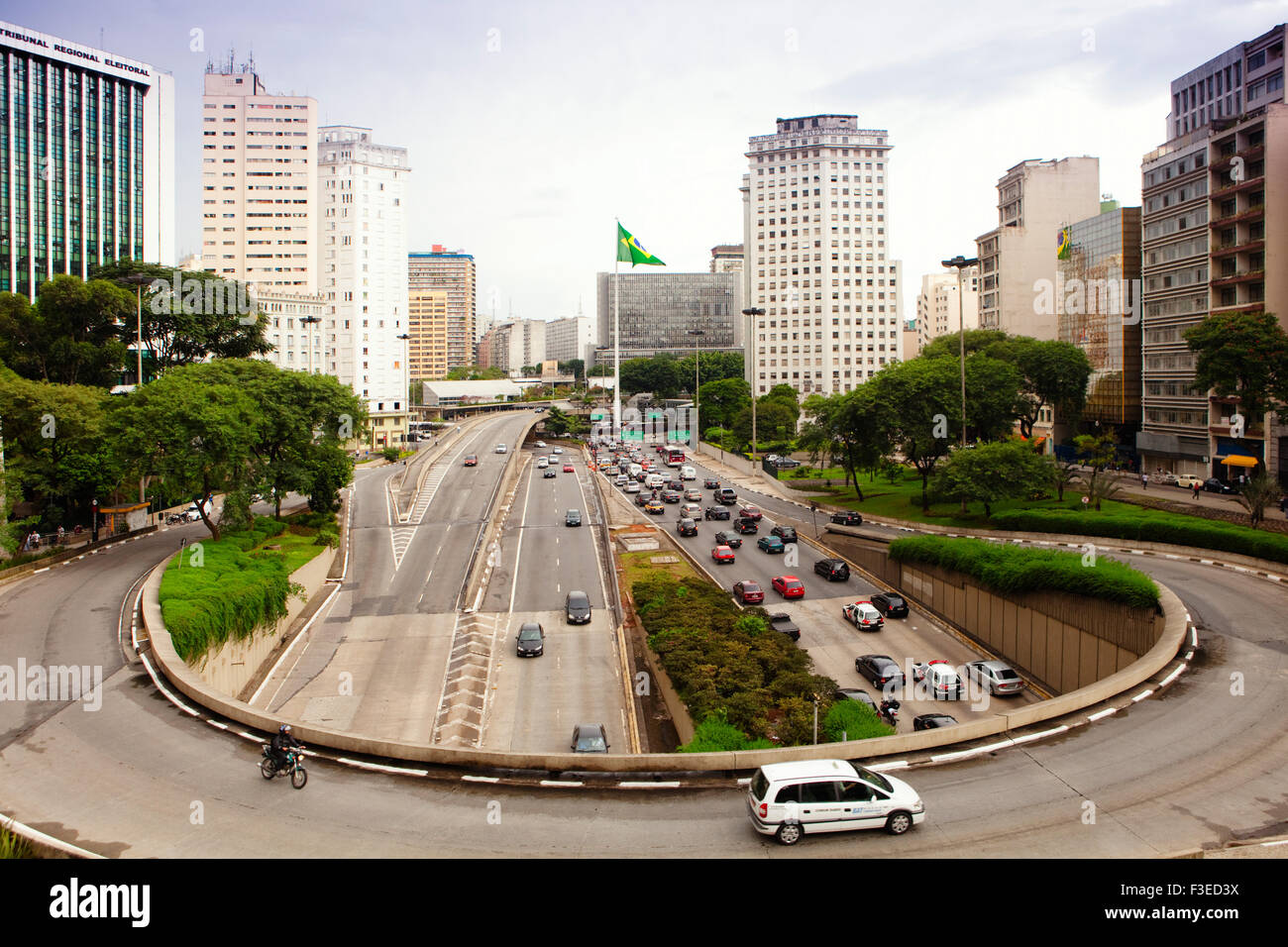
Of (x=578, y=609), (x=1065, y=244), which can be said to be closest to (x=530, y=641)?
(x=578, y=609)

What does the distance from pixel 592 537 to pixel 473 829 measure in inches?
1732

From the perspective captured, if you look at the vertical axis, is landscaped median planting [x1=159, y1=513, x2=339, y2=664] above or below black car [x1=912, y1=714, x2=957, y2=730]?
above

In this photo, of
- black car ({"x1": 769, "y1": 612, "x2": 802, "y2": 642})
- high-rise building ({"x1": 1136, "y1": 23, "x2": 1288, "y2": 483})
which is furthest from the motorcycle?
high-rise building ({"x1": 1136, "y1": 23, "x2": 1288, "y2": 483})

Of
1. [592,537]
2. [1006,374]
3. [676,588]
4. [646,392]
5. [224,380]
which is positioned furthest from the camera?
[646,392]

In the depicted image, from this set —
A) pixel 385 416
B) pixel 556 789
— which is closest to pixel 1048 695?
pixel 556 789

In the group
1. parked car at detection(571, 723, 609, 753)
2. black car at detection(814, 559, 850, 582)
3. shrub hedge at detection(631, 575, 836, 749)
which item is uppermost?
black car at detection(814, 559, 850, 582)

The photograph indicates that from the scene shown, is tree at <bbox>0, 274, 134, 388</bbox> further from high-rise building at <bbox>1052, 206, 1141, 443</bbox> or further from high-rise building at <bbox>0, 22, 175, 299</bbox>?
high-rise building at <bbox>1052, 206, 1141, 443</bbox>

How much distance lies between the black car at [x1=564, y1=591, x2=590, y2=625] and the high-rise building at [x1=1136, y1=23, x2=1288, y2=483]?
46414 millimetres

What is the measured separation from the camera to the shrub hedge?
958 inches

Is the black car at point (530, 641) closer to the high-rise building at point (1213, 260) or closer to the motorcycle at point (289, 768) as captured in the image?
the motorcycle at point (289, 768)

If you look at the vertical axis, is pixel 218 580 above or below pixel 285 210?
below

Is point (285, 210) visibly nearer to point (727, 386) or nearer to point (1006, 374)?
point (727, 386)

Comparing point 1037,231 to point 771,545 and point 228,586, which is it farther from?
point 228,586

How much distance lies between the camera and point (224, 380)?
52656mm
